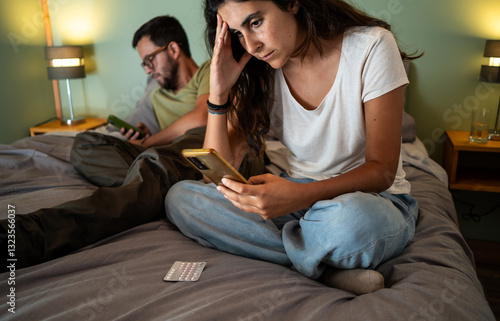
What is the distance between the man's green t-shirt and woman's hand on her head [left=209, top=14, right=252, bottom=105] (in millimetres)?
883

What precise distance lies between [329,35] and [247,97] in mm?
302

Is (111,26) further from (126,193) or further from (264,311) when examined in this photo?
(264,311)

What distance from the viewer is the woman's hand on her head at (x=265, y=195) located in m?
0.91

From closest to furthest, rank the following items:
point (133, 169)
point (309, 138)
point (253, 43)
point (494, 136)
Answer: point (253, 43), point (309, 138), point (133, 169), point (494, 136)

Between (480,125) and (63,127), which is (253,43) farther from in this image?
(63,127)

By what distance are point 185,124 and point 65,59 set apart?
1.30 metres

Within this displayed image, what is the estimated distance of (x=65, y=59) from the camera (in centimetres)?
279

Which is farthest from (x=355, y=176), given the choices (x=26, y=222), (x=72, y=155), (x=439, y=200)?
(x=72, y=155)

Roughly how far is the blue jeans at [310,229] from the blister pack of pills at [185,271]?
0.42 feet

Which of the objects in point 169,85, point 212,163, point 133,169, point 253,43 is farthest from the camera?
point 169,85

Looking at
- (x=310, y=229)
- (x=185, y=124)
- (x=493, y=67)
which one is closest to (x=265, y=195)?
(x=310, y=229)

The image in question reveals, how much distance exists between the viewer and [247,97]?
128cm

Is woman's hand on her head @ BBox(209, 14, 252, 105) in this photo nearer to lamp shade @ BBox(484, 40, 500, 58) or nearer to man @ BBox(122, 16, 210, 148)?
man @ BBox(122, 16, 210, 148)

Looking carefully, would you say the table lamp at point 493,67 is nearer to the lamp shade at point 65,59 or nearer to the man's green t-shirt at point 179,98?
the man's green t-shirt at point 179,98
